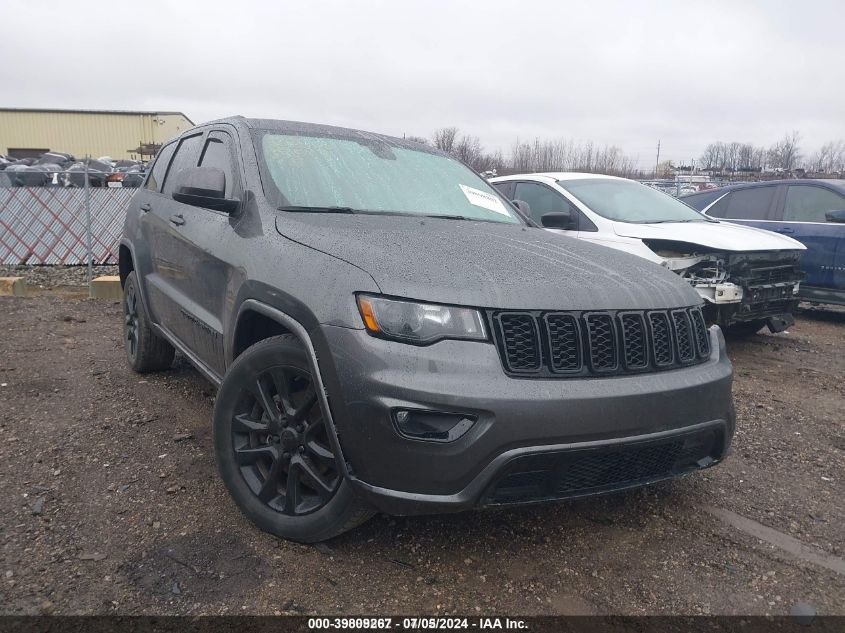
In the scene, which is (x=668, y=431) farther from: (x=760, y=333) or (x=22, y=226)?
(x=22, y=226)

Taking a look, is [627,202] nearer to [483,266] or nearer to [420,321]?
[483,266]

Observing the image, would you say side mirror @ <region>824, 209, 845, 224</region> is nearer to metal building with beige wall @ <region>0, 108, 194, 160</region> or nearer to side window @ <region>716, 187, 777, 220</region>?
side window @ <region>716, 187, 777, 220</region>

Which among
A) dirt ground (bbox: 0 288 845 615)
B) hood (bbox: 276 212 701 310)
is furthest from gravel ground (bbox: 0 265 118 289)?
hood (bbox: 276 212 701 310)

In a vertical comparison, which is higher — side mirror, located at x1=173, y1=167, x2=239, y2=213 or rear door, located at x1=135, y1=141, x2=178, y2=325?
side mirror, located at x1=173, y1=167, x2=239, y2=213

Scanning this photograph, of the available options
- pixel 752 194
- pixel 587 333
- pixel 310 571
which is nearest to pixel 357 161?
pixel 587 333

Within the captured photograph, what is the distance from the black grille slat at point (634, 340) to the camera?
2350 mm

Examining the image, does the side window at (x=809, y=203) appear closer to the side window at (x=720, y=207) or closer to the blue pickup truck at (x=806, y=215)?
the blue pickup truck at (x=806, y=215)

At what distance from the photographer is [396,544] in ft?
8.52

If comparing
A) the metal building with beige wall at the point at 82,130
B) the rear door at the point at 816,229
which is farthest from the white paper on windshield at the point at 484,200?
the metal building with beige wall at the point at 82,130

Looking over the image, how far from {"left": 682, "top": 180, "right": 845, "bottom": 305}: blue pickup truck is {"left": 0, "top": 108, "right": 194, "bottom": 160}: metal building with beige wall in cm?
4401

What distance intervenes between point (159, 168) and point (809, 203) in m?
7.11

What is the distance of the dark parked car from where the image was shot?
2.12 metres

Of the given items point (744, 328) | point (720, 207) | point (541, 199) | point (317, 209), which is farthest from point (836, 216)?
point (317, 209)

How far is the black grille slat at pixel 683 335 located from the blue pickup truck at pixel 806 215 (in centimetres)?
559
